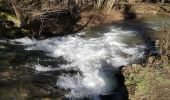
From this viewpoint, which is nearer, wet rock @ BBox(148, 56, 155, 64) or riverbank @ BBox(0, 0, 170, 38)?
wet rock @ BBox(148, 56, 155, 64)

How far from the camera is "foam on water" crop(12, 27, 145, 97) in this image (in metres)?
12.9

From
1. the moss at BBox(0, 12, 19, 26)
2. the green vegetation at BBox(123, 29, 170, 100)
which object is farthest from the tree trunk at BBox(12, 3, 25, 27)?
the green vegetation at BBox(123, 29, 170, 100)

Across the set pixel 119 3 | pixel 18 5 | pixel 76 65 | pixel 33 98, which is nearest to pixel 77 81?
pixel 76 65

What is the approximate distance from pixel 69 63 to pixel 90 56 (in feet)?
4.77

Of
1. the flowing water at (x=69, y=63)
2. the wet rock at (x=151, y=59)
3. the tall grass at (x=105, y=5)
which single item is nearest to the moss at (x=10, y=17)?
the flowing water at (x=69, y=63)

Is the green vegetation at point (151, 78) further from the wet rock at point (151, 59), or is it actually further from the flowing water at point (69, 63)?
the flowing water at point (69, 63)

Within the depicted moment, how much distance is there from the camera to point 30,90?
11523 millimetres

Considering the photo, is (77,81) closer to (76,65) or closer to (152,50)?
(76,65)

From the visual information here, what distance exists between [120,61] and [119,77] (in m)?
1.82

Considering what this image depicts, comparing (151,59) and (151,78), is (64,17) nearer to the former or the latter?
(151,59)

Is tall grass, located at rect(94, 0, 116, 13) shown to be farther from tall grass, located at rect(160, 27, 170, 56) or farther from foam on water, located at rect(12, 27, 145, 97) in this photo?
tall grass, located at rect(160, 27, 170, 56)

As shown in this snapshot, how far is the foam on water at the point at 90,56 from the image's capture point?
42.2 feet

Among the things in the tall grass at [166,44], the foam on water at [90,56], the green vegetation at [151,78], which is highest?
the tall grass at [166,44]

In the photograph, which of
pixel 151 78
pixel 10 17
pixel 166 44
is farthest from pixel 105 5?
pixel 151 78
